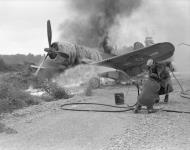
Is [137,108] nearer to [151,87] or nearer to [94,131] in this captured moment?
[151,87]

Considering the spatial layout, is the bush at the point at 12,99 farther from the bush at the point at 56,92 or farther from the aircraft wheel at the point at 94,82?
the aircraft wheel at the point at 94,82

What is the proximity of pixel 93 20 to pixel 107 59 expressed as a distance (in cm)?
657

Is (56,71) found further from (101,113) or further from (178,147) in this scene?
(178,147)

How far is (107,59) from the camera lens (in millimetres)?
19500

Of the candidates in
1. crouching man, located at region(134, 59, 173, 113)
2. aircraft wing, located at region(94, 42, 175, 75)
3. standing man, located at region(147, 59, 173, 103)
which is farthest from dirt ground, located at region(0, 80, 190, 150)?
aircraft wing, located at region(94, 42, 175, 75)

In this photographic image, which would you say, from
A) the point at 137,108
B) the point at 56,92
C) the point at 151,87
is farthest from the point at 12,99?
the point at 151,87

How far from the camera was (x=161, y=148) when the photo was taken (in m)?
5.85

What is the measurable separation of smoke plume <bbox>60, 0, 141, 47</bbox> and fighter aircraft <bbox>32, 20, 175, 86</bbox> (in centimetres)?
381

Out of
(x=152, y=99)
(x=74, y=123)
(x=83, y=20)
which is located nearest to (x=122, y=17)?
(x=83, y=20)

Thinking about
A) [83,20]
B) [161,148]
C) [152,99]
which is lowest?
[161,148]

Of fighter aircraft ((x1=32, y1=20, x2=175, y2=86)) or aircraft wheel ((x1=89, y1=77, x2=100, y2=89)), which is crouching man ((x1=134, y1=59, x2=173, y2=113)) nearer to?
fighter aircraft ((x1=32, y1=20, x2=175, y2=86))

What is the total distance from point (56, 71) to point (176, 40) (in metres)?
9.36

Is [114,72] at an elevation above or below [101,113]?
above

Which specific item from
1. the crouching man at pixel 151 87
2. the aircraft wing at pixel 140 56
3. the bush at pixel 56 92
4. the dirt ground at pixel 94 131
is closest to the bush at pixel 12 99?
the dirt ground at pixel 94 131
